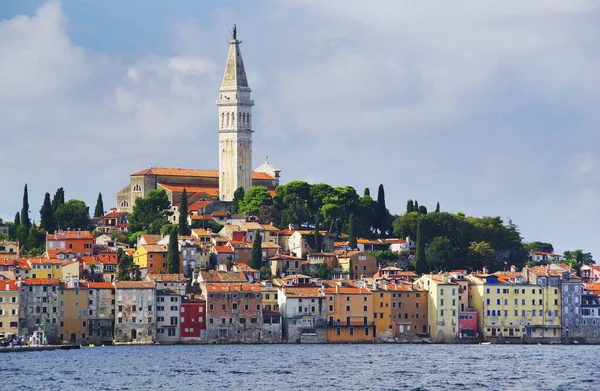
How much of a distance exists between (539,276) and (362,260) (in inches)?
515

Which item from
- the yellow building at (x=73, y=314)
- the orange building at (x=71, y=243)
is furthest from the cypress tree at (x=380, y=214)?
the yellow building at (x=73, y=314)

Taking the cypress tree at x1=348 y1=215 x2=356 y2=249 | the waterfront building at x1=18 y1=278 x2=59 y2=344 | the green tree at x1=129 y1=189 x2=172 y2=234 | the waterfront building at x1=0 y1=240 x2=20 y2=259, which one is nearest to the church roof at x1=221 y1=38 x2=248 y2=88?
the green tree at x1=129 y1=189 x2=172 y2=234

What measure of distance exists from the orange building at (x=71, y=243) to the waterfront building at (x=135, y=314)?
12.8m

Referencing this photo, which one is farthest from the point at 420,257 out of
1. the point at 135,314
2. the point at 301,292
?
the point at 135,314

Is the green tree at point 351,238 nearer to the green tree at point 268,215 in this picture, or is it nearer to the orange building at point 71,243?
the green tree at point 268,215

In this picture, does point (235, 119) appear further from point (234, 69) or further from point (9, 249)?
point (9, 249)

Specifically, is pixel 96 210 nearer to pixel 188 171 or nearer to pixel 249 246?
pixel 188 171

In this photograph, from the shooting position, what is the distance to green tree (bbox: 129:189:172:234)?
401ft

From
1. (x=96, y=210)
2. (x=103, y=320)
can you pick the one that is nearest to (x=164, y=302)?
(x=103, y=320)

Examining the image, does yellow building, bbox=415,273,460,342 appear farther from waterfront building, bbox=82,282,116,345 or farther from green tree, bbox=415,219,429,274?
waterfront building, bbox=82,282,116,345

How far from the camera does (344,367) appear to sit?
81938 millimetres

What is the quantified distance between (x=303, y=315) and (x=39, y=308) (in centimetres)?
1548

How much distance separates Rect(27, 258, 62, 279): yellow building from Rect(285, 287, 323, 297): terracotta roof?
14.0 m

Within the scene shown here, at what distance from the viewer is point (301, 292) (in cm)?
10262
